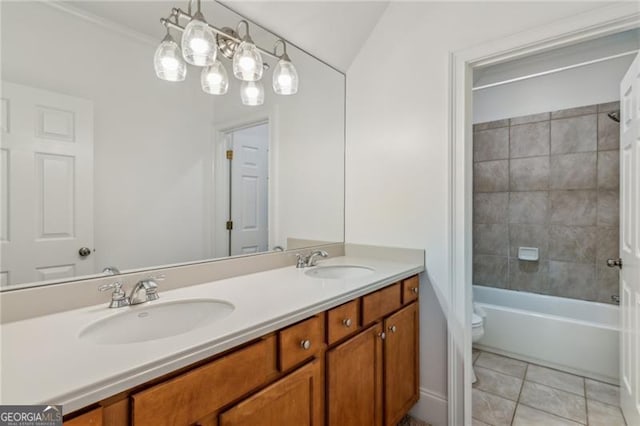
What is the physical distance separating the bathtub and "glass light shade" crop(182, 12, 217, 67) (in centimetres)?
245

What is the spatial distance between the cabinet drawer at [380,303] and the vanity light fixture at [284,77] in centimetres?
112

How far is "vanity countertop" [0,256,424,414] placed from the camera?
56 cm

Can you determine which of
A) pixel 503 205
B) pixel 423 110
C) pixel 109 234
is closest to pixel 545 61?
pixel 503 205

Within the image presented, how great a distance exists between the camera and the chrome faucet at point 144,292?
3.42 ft

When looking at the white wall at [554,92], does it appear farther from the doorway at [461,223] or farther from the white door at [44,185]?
the white door at [44,185]

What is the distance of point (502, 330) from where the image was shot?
2469mm

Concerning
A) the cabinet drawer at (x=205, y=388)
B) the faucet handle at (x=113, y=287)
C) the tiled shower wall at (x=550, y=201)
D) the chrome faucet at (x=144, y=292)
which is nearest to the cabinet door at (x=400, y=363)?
the cabinet drawer at (x=205, y=388)

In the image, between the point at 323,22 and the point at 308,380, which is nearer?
the point at 308,380

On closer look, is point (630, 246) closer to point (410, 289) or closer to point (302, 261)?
point (410, 289)

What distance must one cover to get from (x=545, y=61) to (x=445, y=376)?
2.47 metres

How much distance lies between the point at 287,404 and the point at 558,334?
2222 mm

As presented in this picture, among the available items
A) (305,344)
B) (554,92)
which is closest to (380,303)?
(305,344)

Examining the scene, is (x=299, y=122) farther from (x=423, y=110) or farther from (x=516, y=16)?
(x=516, y=16)

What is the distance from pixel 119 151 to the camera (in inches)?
47.1
